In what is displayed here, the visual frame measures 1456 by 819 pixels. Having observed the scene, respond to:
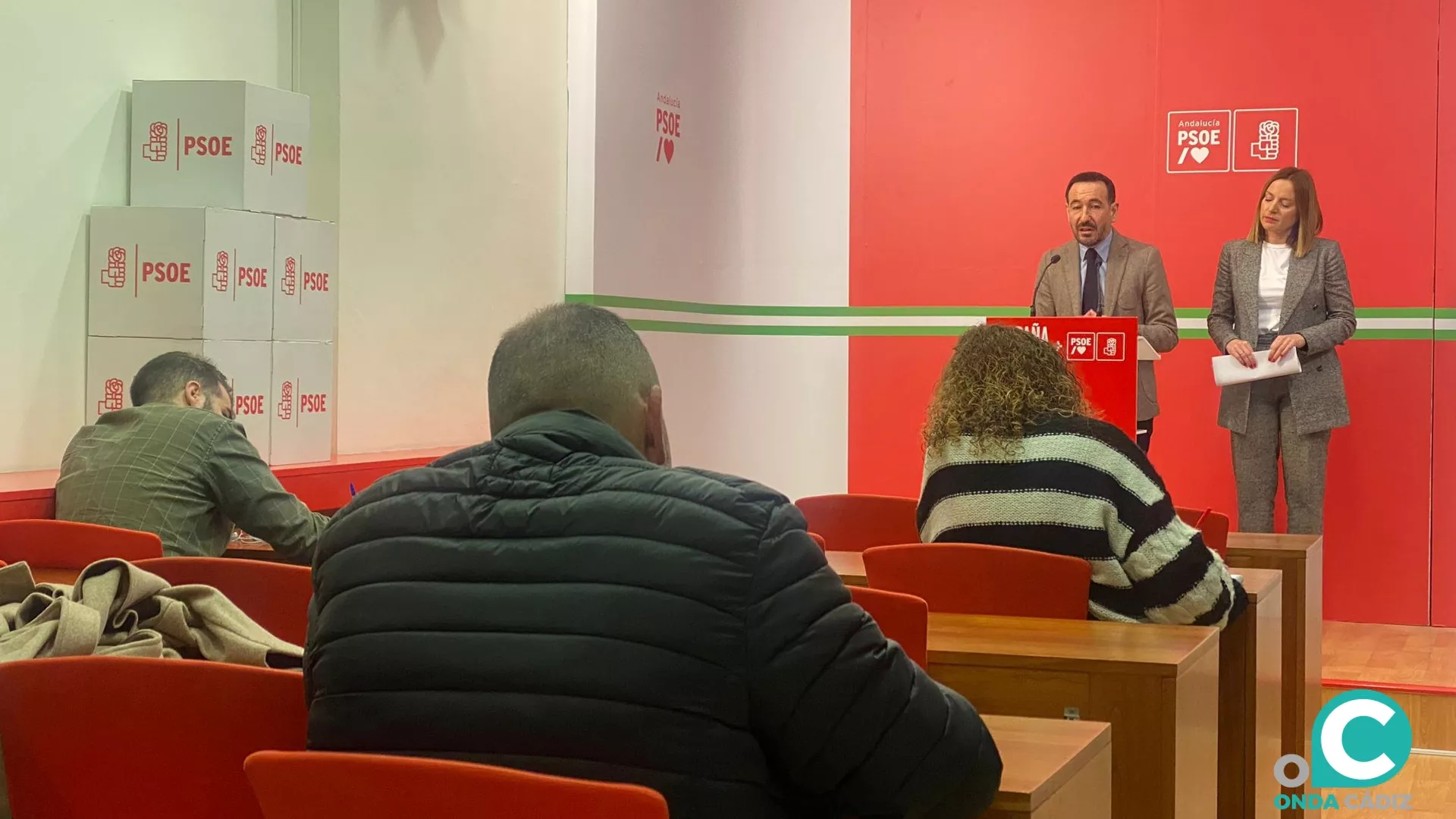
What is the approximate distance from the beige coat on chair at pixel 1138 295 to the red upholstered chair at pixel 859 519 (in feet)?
7.42

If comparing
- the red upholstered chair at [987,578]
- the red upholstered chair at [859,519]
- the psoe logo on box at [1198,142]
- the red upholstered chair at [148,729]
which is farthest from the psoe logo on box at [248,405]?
the psoe logo on box at [1198,142]

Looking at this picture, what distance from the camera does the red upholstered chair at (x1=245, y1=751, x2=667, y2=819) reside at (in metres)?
1.08

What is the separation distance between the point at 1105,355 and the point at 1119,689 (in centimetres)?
244

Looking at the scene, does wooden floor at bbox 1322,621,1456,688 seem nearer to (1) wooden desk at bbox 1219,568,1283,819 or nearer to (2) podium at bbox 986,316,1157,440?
(2) podium at bbox 986,316,1157,440

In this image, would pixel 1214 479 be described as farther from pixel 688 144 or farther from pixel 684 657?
pixel 684 657

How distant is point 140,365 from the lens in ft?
13.2

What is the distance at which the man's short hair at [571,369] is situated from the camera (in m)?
1.43

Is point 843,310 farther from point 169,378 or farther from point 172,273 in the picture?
point 169,378

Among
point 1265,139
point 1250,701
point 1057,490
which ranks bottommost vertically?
point 1250,701

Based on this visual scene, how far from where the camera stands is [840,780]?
1.25 meters

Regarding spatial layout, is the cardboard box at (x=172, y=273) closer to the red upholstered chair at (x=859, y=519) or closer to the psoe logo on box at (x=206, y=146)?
the psoe logo on box at (x=206, y=146)

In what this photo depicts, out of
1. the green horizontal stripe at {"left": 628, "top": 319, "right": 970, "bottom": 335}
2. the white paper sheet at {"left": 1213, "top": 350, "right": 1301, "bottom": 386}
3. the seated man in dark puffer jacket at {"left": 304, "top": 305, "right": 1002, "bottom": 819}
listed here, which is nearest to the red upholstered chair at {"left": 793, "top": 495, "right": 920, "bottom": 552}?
the seated man in dark puffer jacket at {"left": 304, "top": 305, "right": 1002, "bottom": 819}

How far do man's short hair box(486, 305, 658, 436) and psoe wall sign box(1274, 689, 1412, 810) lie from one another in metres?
2.46

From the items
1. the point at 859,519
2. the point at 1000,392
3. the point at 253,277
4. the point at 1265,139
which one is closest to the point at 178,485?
the point at 253,277
